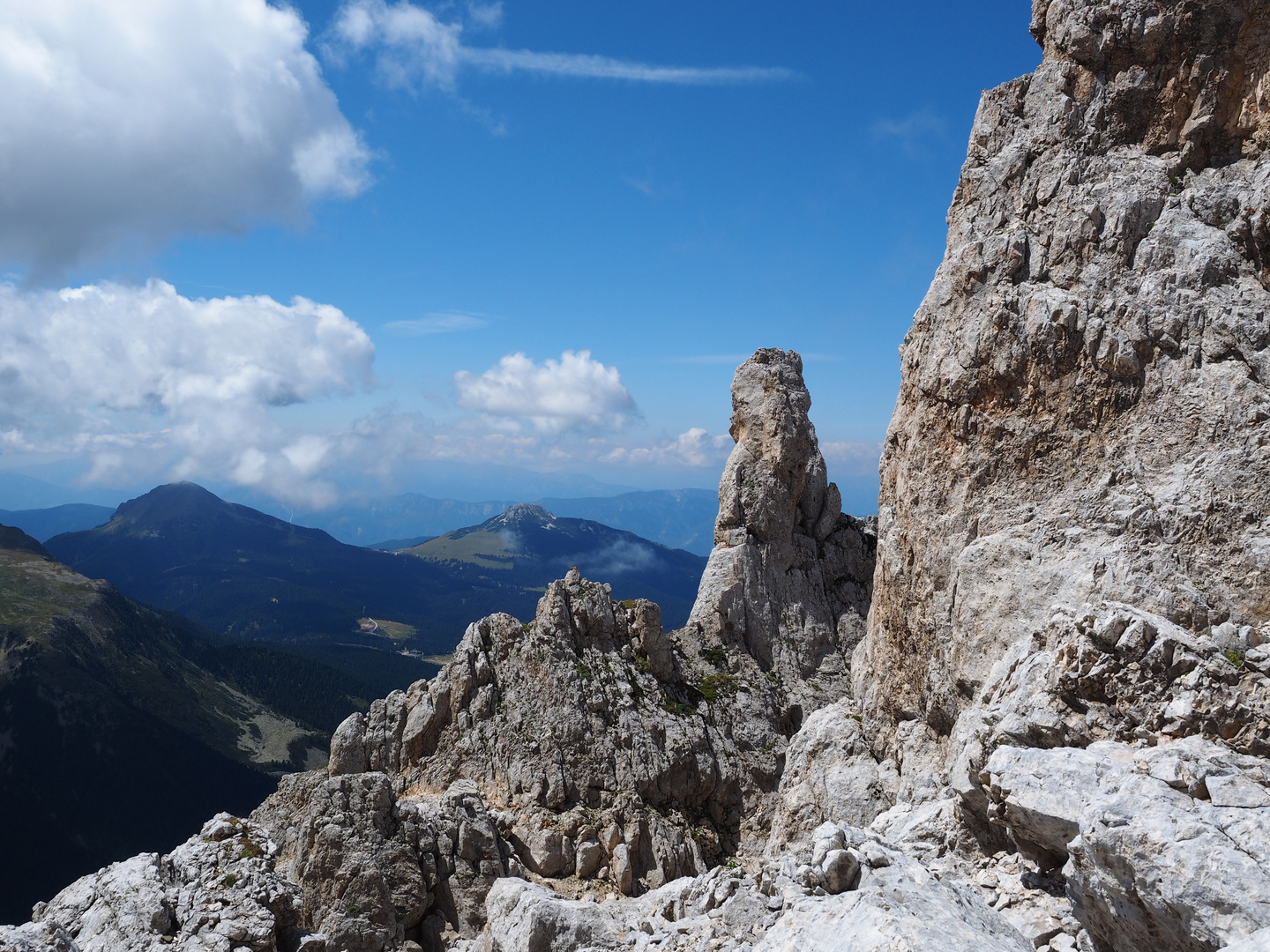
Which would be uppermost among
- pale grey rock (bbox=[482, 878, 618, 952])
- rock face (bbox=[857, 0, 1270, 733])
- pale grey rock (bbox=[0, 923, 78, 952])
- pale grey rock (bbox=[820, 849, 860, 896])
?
rock face (bbox=[857, 0, 1270, 733])

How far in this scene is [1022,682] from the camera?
1925cm

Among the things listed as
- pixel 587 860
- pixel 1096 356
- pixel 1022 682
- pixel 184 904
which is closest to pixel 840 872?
pixel 1022 682

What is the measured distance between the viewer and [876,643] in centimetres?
3447

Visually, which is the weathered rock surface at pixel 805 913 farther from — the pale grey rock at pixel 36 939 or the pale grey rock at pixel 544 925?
the pale grey rock at pixel 36 939

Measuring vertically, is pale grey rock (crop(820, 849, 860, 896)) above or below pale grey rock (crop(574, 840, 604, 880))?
above

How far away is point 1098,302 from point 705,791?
3910 cm

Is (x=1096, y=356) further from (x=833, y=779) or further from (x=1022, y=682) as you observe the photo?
(x=833, y=779)

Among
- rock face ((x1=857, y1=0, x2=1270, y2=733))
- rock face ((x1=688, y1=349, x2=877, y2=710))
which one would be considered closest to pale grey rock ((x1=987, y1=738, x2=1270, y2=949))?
rock face ((x1=857, y1=0, x2=1270, y2=733))

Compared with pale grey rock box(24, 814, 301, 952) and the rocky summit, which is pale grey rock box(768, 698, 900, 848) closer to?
the rocky summit

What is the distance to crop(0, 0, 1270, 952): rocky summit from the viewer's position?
47.3ft

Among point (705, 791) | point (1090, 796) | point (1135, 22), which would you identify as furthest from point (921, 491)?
point (705, 791)

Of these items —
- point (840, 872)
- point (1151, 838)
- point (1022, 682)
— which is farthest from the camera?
point (1022, 682)

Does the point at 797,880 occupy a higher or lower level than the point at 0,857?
higher

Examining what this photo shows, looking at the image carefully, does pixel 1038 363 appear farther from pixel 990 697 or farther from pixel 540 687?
pixel 540 687
